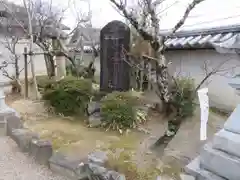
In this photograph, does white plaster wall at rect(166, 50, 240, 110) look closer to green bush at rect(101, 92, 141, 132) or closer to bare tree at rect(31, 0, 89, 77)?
green bush at rect(101, 92, 141, 132)

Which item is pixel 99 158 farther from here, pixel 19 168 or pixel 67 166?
pixel 19 168

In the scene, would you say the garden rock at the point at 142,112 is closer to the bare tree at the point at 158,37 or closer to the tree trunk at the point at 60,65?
the bare tree at the point at 158,37

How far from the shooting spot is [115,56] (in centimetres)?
699

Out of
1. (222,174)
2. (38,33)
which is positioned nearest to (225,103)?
(222,174)

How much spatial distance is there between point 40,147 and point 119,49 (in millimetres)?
4004

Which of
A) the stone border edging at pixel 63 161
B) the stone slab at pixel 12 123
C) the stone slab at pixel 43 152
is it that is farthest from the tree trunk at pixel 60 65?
the stone slab at pixel 43 152

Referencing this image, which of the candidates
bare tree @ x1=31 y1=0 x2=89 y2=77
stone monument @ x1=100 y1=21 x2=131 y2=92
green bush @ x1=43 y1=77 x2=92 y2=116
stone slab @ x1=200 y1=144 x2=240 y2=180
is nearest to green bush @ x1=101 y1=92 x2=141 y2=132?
green bush @ x1=43 y1=77 x2=92 y2=116

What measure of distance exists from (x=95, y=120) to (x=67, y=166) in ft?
7.69

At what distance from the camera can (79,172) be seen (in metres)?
3.35

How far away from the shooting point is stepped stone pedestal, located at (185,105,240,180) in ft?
5.87

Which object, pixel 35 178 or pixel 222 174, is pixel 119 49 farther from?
pixel 222 174

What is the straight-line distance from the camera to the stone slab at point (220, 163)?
178cm

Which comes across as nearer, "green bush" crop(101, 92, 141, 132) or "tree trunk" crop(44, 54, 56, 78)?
"green bush" crop(101, 92, 141, 132)

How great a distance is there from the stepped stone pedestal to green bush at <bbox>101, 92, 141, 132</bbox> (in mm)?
3451
